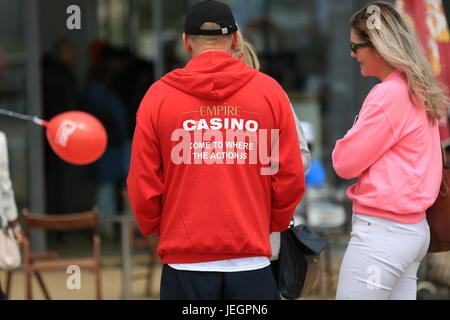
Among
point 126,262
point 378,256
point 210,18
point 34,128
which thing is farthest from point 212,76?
point 34,128

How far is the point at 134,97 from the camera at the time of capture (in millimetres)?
10000

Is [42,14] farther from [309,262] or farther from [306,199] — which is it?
[309,262]

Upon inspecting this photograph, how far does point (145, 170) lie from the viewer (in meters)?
3.47

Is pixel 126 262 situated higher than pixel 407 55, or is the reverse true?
pixel 407 55

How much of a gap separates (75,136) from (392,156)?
1590mm

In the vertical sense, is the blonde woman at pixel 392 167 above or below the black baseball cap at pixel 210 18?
below

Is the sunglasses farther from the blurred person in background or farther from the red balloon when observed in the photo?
the blurred person in background

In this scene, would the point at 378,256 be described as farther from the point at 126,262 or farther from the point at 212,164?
the point at 126,262

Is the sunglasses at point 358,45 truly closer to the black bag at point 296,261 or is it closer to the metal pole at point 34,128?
the black bag at point 296,261

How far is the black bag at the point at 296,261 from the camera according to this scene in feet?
14.2

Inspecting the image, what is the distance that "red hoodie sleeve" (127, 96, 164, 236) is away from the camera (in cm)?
345

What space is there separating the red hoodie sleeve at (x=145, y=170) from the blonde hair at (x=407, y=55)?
1084 mm

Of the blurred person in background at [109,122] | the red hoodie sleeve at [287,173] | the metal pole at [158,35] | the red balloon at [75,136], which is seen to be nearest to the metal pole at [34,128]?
the blurred person in background at [109,122]

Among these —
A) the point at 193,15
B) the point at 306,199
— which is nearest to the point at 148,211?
the point at 193,15
